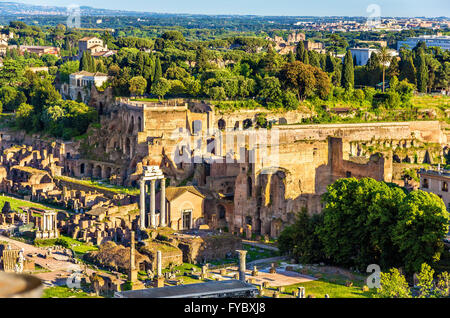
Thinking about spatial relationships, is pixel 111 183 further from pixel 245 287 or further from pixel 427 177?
pixel 245 287

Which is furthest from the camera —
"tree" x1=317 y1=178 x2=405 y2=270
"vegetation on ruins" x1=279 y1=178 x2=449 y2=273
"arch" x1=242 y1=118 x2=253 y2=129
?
"arch" x1=242 y1=118 x2=253 y2=129

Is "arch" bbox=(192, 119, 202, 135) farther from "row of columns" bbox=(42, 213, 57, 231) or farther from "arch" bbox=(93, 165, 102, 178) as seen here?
"row of columns" bbox=(42, 213, 57, 231)

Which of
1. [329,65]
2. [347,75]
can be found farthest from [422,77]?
[329,65]

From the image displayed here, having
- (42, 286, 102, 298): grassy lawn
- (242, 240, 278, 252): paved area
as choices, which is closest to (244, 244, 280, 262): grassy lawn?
(242, 240, 278, 252): paved area

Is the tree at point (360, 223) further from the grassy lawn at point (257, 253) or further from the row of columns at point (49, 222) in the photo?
the row of columns at point (49, 222)

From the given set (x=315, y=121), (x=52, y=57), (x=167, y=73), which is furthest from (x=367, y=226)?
Answer: (x=52, y=57)

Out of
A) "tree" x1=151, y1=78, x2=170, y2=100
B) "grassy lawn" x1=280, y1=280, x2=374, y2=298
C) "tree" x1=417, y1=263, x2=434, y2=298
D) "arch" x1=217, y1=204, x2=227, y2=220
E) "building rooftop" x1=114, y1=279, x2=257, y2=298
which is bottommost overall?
"arch" x1=217, y1=204, x2=227, y2=220

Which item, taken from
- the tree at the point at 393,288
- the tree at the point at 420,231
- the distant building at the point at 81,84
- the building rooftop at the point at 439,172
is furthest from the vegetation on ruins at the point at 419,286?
the distant building at the point at 81,84
